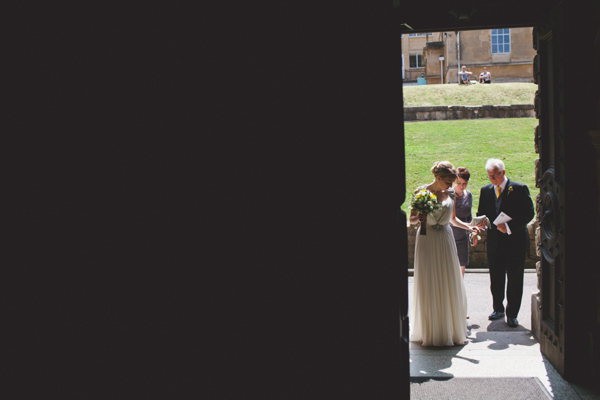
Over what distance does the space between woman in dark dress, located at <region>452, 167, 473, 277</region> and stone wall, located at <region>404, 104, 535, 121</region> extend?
17902 millimetres

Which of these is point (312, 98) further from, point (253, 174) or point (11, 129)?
point (11, 129)

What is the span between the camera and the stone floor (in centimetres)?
511

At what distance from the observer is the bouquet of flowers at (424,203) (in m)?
6.40

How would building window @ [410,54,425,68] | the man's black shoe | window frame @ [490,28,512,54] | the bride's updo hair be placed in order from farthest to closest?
1. building window @ [410,54,425,68]
2. window frame @ [490,28,512,54]
3. the man's black shoe
4. the bride's updo hair

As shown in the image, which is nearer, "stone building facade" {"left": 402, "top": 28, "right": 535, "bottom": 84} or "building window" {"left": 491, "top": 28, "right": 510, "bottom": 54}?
"stone building facade" {"left": 402, "top": 28, "right": 535, "bottom": 84}

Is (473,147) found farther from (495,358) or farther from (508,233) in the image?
(495,358)

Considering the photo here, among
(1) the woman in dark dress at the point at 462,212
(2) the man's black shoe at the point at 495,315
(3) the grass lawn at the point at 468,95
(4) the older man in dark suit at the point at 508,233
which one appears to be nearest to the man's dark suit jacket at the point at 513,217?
(4) the older man in dark suit at the point at 508,233

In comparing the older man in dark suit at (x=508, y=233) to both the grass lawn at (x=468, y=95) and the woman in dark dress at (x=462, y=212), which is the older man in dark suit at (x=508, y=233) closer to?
the woman in dark dress at (x=462, y=212)

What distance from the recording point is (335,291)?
180cm

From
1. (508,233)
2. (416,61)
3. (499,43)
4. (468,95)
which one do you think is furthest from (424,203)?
(416,61)

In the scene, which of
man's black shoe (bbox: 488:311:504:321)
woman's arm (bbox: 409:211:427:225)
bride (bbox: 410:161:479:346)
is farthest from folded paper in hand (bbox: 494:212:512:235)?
man's black shoe (bbox: 488:311:504:321)

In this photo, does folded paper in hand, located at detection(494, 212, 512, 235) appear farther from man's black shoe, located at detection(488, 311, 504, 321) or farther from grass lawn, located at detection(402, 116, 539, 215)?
grass lawn, located at detection(402, 116, 539, 215)

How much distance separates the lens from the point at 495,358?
5812mm

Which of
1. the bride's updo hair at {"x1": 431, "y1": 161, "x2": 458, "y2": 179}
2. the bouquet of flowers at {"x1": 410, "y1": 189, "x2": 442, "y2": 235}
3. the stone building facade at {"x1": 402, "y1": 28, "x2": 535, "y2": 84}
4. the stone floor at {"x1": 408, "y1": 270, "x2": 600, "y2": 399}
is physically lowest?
the stone floor at {"x1": 408, "y1": 270, "x2": 600, "y2": 399}
